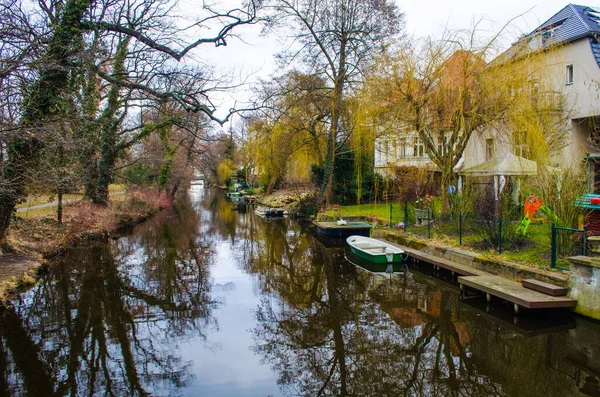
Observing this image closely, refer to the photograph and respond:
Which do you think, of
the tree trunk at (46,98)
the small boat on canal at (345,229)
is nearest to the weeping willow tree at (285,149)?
the small boat on canal at (345,229)

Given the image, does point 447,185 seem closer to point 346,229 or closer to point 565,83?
point 346,229

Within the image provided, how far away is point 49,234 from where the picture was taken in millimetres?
14875

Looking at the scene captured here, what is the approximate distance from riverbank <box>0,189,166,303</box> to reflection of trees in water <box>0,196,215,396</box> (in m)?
0.47

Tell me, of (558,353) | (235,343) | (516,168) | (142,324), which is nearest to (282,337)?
(235,343)

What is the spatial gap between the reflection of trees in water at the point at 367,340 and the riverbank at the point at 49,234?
593 cm

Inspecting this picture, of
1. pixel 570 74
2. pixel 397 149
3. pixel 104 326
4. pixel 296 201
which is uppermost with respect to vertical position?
pixel 570 74

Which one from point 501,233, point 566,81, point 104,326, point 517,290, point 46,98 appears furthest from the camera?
point 566,81

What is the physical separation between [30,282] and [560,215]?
12.4m

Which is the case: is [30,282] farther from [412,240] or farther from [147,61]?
[412,240]

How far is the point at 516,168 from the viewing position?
13781 mm

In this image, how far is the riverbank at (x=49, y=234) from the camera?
33.4 ft

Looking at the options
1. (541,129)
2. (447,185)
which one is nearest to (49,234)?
(447,185)

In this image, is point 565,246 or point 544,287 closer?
point 544,287

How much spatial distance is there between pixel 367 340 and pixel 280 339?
1.52 m
